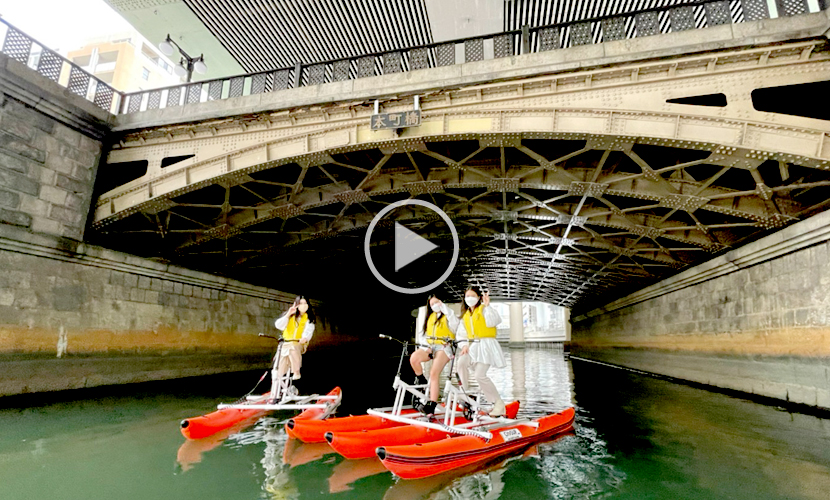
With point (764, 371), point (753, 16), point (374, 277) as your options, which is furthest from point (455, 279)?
point (753, 16)

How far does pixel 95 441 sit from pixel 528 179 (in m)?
12.2

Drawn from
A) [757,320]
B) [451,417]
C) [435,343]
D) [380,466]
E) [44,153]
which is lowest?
[380,466]

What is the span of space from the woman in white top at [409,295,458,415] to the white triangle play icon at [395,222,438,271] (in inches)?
410

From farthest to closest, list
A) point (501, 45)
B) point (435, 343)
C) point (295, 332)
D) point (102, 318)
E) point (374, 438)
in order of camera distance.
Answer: point (102, 318) < point (501, 45) < point (295, 332) < point (435, 343) < point (374, 438)

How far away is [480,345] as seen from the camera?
21.7 feet

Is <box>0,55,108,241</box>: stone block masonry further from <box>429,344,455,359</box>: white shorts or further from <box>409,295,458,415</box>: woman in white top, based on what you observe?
<box>429,344,455,359</box>: white shorts

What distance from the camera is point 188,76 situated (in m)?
16.3

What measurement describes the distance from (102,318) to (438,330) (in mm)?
13012

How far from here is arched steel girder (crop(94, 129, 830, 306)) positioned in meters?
11.0

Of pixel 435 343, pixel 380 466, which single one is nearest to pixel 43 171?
pixel 435 343

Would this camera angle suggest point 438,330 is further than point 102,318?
No

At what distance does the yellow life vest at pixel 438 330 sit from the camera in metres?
6.85

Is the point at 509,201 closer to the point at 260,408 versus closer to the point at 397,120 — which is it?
the point at 397,120

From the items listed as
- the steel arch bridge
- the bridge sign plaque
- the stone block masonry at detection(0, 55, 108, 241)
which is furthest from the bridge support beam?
the stone block masonry at detection(0, 55, 108, 241)
